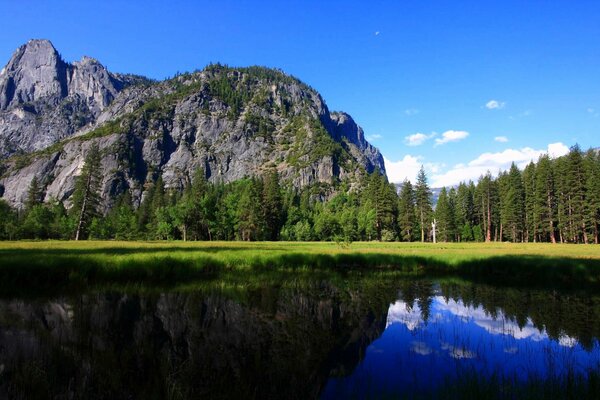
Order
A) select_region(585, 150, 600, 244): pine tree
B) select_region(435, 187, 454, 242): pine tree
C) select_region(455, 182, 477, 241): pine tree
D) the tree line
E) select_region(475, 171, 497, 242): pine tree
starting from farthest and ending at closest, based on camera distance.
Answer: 1. select_region(455, 182, 477, 241): pine tree
2. select_region(435, 187, 454, 242): pine tree
3. select_region(475, 171, 497, 242): pine tree
4. the tree line
5. select_region(585, 150, 600, 244): pine tree

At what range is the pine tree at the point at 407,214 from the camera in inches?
3538

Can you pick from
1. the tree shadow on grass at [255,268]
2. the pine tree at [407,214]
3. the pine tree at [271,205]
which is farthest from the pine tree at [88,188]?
the pine tree at [407,214]

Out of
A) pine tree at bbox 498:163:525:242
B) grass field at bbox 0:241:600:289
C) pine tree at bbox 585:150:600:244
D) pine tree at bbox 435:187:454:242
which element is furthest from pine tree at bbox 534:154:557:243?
grass field at bbox 0:241:600:289

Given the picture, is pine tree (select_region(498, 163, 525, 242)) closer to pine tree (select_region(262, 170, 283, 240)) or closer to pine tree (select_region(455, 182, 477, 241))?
pine tree (select_region(455, 182, 477, 241))

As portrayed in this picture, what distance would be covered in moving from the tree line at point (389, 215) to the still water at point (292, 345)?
185 feet

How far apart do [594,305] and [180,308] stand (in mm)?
19333

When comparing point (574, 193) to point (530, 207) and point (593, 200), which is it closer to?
point (593, 200)

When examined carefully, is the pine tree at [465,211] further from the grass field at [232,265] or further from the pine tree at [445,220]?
the grass field at [232,265]

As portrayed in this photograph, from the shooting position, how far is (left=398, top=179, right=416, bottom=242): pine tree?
89.9 m

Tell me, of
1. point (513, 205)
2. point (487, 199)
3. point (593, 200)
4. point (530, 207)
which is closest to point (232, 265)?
point (593, 200)

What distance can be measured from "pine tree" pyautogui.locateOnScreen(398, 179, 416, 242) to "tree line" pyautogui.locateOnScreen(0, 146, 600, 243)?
0.27m

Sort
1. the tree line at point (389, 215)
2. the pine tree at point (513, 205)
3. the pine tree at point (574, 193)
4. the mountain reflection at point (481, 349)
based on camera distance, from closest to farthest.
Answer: the mountain reflection at point (481, 349), the pine tree at point (574, 193), the tree line at point (389, 215), the pine tree at point (513, 205)

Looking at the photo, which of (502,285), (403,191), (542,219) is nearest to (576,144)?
(542,219)

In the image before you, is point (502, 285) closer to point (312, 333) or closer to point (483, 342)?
point (483, 342)
